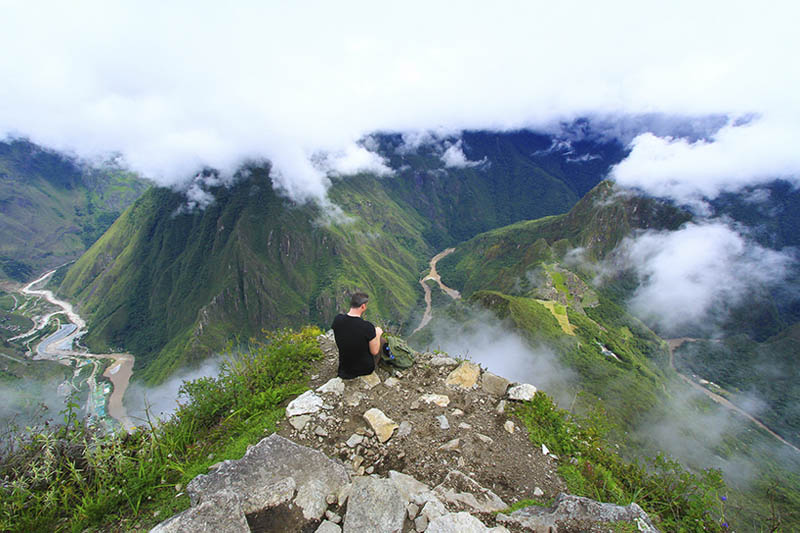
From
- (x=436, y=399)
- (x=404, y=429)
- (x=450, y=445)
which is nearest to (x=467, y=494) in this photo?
(x=450, y=445)

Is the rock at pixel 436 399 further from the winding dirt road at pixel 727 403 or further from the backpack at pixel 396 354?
the winding dirt road at pixel 727 403

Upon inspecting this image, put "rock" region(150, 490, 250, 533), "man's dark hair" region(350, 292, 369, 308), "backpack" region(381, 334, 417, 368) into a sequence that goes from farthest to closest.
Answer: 1. "backpack" region(381, 334, 417, 368)
2. "man's dark hair" region(350, 292, 369, 308)
3. "rock" region(150, 490, 250, 533)

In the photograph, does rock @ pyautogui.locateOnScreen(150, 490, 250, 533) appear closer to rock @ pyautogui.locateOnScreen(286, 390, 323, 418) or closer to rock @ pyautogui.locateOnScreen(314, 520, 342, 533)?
rock @ pyautogui.locateOnScreen(314, 520, 342, 533)

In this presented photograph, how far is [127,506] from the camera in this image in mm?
4809

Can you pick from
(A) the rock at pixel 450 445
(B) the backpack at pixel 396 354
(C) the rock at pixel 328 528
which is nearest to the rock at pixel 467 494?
(A) the rock at pixel 450 445

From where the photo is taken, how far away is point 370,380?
27.9ft

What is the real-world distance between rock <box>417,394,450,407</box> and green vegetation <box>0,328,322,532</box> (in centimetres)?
311

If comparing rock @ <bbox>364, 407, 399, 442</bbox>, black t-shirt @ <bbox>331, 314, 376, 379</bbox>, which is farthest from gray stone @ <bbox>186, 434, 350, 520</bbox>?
black t-shirt @ <bbox>331, 314, 376, 379</bbox>

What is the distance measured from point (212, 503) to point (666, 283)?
812 ft

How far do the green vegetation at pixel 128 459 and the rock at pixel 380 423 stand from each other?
197 cm

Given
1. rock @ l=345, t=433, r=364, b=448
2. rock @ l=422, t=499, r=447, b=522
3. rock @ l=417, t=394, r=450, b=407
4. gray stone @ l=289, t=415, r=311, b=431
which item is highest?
rock @ l=422, t=499, r=447, b=522

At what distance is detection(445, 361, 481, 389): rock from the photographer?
28.7 feet

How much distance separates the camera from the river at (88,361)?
119650 mm

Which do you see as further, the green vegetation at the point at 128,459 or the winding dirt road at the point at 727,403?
the winding dirt road at the point at 727,403
